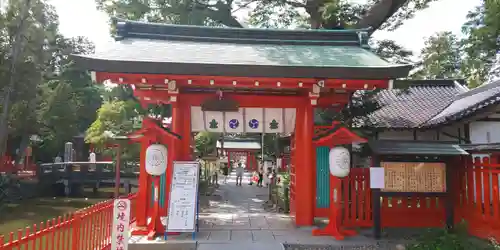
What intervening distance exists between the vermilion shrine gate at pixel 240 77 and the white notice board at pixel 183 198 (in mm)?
603

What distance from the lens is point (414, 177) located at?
26.2ft

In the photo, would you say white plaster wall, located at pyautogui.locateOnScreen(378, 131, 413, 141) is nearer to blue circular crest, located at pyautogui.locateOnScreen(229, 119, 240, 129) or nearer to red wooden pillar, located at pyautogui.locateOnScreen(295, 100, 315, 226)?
red wooden pillar, located at pyautogui.locateOnScreen(295, 100, 315, 226)

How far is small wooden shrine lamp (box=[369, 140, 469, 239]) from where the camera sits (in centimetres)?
789

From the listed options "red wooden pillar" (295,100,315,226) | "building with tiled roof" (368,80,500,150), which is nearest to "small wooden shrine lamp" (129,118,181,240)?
"red wooden pillar" (295,100,315,226)

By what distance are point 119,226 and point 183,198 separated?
1989 millimetres

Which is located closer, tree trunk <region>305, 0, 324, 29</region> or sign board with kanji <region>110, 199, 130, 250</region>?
sign board with kanji <region>110, 199, 130, 250</region>

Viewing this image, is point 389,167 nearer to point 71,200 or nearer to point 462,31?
point 462,31

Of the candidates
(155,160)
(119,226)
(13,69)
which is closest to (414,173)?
(155,160)

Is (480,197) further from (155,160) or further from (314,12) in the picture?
(314,12)

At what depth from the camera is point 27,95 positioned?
2005cm

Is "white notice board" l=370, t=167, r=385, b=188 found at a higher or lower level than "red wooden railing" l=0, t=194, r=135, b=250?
higher

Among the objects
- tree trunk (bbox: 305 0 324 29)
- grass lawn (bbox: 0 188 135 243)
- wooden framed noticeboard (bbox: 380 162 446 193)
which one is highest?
tree trunk (bbox: 305 0 324 29)

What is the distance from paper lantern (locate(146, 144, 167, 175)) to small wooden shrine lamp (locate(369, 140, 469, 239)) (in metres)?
4.47

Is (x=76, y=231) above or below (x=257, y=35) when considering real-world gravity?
below
